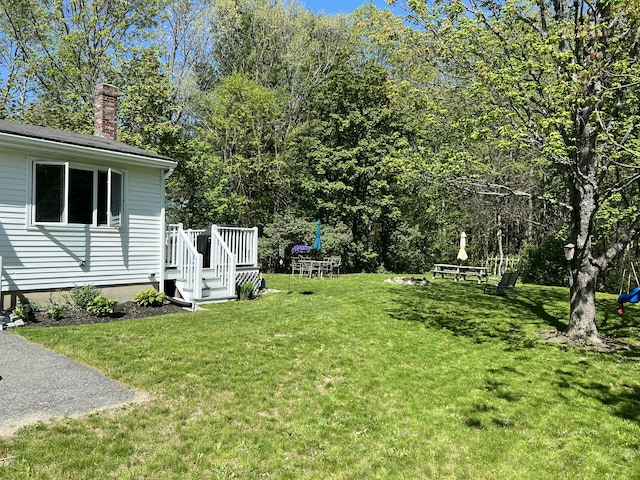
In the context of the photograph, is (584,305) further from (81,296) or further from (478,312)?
(81,296)

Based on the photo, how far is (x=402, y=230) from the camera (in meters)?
22.8

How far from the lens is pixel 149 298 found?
9797mm

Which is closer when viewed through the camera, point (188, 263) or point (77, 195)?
point (77, 195)

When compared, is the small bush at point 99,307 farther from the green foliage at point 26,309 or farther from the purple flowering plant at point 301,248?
the purple flowering plant at point 301,248

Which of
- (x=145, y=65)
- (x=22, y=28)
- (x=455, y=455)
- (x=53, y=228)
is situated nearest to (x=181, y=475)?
(x=455, y=455)

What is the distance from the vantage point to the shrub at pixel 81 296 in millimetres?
8688

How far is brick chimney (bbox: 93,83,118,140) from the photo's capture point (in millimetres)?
11734

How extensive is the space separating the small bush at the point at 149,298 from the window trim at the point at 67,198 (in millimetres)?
1633

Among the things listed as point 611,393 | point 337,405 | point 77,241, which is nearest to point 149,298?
point 77,241

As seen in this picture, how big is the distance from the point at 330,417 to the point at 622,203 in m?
16.1

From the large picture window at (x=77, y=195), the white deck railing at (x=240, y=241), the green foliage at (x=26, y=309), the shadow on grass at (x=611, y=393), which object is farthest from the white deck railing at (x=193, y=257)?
the shadow on grass at (x=611, y=393)

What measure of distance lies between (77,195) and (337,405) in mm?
7682

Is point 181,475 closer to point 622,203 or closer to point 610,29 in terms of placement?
point 610,29

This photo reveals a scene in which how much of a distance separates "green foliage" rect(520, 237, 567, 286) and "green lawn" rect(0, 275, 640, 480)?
901cm
